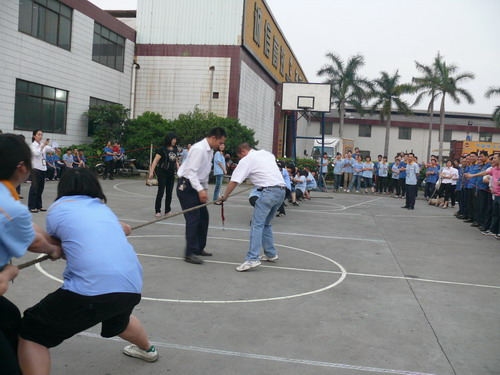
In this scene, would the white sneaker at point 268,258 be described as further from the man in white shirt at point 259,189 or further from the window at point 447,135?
the window at point 447,135

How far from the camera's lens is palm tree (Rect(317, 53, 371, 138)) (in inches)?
2008

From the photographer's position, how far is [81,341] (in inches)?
157

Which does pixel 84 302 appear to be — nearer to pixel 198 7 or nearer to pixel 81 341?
pixel 81 341

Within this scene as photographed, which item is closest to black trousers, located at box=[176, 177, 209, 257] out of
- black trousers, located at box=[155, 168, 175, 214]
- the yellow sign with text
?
black trousers, located at box=[155, 168, 175, 214]

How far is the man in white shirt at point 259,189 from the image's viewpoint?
668 cm

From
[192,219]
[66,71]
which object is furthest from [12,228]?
[66,71]

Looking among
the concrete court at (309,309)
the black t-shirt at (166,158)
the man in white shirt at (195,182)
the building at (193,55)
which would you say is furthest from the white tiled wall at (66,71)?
the man in white shirt at (195,182)

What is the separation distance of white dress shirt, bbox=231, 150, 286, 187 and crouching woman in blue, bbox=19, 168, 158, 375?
3.91 metres

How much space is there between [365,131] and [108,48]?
37288 millimetres

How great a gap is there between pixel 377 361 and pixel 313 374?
2.02 feet

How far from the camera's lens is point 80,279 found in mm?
2838

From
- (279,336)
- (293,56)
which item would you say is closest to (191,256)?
(279,336)

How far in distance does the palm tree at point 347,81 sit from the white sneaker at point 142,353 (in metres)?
49.6

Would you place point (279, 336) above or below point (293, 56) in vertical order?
below
